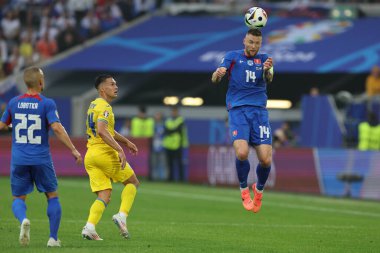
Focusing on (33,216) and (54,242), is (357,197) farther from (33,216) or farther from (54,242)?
(54,242)

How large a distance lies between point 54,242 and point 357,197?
13.4m

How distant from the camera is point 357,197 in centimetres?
2472

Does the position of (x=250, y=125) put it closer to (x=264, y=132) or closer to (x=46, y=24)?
(x=264, y=132)

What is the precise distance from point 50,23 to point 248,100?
23998 mm

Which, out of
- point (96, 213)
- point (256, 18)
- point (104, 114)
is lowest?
point (96, 213)

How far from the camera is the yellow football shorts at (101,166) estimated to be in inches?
527

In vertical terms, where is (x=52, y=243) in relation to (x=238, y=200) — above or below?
above

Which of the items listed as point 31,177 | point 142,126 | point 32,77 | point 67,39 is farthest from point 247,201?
point 67,39

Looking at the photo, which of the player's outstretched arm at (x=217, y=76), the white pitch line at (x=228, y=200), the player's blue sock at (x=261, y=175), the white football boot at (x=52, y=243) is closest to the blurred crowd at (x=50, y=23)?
the white pitch line at (x=228, y=200)

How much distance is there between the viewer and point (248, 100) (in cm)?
1465

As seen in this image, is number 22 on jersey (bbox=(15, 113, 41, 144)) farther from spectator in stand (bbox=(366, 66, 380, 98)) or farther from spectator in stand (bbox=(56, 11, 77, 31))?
spectator in stand (bbox=(56, 11, 77, 31))

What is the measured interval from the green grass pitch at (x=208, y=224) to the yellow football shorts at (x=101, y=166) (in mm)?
734

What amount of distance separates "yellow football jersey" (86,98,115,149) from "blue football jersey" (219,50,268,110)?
81.5 inches

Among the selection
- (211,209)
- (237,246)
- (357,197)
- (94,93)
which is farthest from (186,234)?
(94,93)
